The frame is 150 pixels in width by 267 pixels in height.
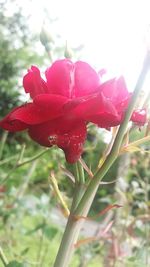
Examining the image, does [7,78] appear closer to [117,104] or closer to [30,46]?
[30,46]

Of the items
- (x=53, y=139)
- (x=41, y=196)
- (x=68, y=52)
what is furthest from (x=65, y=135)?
(x=41, y=196)

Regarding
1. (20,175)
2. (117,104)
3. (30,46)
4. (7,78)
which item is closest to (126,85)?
(117,104)

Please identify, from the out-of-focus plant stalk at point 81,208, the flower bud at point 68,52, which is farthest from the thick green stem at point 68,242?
the flower bud at point 68,52

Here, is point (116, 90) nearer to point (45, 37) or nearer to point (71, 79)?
point (71, 79)

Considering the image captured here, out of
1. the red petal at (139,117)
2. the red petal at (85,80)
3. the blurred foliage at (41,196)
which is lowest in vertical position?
the blurred foliage at (41,196)

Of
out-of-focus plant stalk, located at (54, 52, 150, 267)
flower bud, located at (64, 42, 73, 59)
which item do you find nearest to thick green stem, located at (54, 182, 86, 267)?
out-of-focus plant stalk, located at (54, 52, 150, 267)

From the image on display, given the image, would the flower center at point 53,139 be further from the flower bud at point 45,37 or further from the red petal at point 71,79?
the flower bud at point 45,37

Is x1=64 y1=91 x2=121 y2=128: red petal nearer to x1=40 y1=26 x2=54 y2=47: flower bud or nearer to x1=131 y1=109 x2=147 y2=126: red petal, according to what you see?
x1=131 y1=109 x2=147 y2=126: red petal
